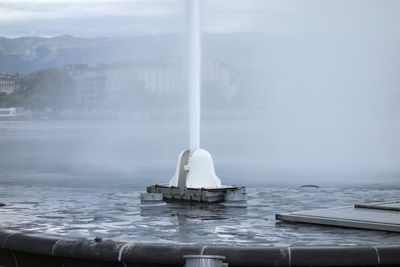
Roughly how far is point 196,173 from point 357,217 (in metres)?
4.17

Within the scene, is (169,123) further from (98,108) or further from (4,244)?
(4,244)

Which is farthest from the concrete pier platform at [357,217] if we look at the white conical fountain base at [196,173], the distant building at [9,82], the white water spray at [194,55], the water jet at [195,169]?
the distant building at [9,82]

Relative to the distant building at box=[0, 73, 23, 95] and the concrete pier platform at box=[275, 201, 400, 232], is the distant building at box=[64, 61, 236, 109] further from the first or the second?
the concrete pier platform at box=[275, 201, 400, 232]

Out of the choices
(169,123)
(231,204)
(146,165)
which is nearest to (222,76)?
(146,165)

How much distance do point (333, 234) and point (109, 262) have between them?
342cm

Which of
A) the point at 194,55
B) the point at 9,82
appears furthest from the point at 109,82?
the point at 194,55

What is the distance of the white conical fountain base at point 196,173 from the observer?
17.0 metres

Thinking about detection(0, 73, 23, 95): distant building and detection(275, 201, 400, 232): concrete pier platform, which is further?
detection(0, 73, 23, 95): distant building

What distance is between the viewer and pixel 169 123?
118125mm

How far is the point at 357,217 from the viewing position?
13.8 metres

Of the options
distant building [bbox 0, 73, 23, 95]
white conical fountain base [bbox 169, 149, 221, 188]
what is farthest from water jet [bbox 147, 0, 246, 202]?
distant building [bbox 0, 73, 23, 95]

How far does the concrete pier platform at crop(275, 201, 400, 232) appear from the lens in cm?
1308

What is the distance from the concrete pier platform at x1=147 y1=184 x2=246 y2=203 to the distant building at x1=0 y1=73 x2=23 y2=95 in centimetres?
9840

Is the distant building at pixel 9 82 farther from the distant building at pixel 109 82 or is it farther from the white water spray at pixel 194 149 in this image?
the white water spray at pixel 194 149
